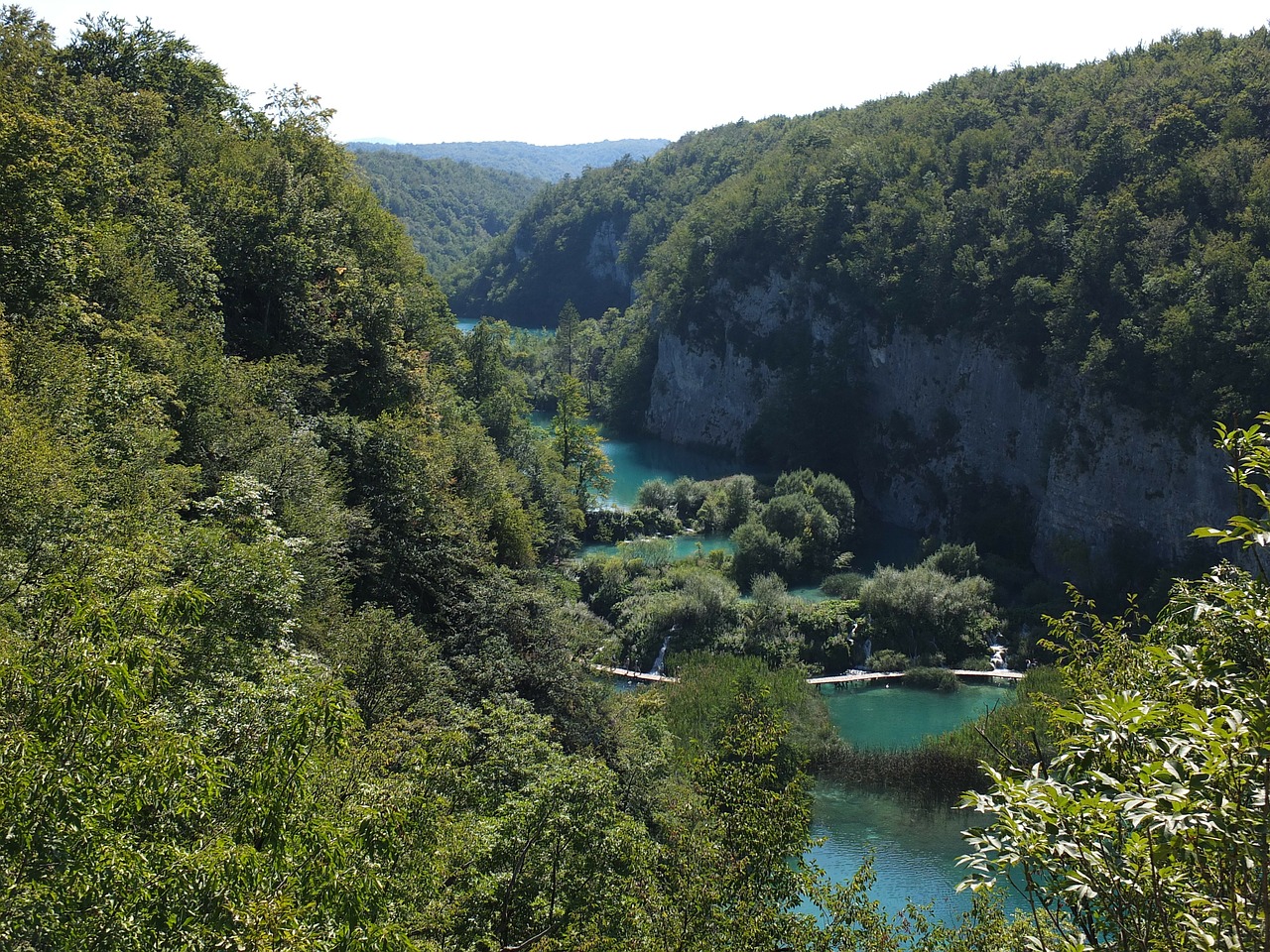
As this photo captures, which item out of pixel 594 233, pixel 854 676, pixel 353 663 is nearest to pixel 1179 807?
pixel 353 663

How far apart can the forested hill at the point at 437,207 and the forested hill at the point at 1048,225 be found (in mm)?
91916

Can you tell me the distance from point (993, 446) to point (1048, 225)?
12.0 metres

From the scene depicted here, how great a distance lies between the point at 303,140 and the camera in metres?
34.8

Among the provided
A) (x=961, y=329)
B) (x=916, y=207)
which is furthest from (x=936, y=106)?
(x=961, y=329)

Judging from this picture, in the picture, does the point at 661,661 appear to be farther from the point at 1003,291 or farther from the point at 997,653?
the point at 1003,291

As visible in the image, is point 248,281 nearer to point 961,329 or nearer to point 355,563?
point 355,563

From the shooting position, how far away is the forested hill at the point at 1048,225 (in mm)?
40531

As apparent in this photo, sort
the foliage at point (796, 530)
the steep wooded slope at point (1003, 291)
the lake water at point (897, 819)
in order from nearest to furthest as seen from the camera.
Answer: the lake water at point (897, 819) < the steep wooded slope at point (1003, 291) < the foliage at point (796, 530)

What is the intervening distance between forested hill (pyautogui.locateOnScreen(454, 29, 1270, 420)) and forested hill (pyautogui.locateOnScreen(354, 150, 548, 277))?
302 feet

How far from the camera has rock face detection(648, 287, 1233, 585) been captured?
4038cm

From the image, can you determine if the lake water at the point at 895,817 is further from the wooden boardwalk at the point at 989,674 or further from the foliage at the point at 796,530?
the foliage at the point at 796,530

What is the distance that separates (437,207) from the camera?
7274 inches

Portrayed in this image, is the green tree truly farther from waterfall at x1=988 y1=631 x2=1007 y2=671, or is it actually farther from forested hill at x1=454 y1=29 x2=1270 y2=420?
waterfall at x1=988 y1=631 x2=1007 y2=671

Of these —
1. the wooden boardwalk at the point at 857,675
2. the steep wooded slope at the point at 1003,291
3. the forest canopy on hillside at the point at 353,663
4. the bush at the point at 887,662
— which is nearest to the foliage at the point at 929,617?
the forest canopy on hillside at the point at 353,663
